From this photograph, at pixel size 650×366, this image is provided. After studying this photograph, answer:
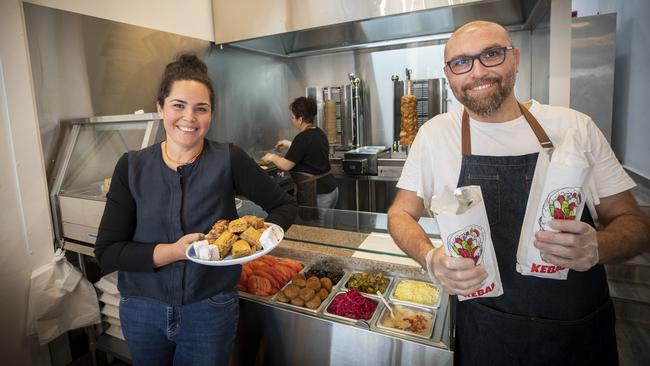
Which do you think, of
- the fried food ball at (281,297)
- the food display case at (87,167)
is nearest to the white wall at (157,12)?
the food display case at (87,167)

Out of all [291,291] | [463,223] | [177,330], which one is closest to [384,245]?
[291,291]

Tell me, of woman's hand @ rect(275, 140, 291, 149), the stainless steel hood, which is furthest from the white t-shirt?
woman's hand @ rect(275, 140, 291, 149)

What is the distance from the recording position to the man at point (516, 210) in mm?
1093

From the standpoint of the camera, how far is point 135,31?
284cm

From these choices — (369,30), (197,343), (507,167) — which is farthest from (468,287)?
(369,30)

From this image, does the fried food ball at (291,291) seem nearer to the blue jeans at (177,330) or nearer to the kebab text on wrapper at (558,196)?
the blue jeans at (177,330)

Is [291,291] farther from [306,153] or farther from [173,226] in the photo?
[306,153]

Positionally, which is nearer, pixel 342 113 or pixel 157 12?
pixel 157 12

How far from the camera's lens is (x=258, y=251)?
1202 mm

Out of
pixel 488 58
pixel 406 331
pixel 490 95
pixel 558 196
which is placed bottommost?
pixel 406 331

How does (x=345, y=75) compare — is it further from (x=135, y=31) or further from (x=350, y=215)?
(x=350, y=215)

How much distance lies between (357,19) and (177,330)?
267 cm

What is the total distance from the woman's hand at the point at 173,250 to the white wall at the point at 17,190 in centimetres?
159

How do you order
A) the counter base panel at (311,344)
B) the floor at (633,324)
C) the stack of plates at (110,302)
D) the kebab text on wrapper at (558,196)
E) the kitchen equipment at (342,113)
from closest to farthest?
1. the kebab text on wrapper at (558,196)
2. the counter base panel at (311,344)
3. the stack of plates at (110,302)
4. the floor at (633,324)
5. the kitchen equipment at (342,113)
